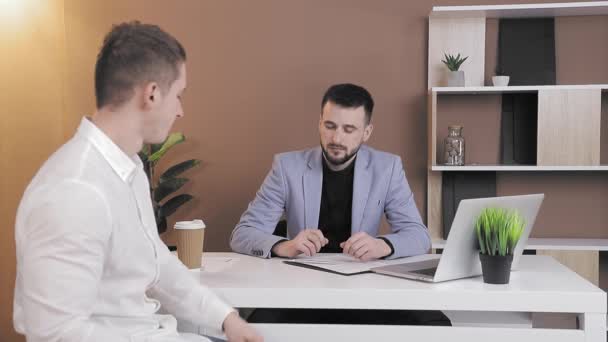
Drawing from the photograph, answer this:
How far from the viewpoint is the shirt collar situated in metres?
1.38

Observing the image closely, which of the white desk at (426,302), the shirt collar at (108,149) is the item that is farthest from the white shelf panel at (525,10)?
the shirt collar at (108,149)

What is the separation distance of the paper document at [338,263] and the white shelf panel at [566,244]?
1.37 m

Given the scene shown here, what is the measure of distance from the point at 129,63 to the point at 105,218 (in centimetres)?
34

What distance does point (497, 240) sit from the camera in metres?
1.86

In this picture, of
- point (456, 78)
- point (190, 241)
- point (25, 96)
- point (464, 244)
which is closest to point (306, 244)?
point (190, 241)

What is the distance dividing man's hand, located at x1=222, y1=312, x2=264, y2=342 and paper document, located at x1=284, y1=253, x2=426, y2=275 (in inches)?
17.1

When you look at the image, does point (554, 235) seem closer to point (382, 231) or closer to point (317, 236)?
point (382, 231)

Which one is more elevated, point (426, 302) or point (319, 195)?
point (319, 195)

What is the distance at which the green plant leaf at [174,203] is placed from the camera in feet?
12.4

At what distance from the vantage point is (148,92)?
4.71ft

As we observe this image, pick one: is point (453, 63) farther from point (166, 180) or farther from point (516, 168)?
point (166, 180)

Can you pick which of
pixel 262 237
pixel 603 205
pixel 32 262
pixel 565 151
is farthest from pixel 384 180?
pixel 32 262

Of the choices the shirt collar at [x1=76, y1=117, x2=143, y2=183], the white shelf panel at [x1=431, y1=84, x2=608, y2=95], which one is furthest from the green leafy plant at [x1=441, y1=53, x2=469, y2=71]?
the shirt collar at [x1=76, y1=117, x2=143, y2=183]

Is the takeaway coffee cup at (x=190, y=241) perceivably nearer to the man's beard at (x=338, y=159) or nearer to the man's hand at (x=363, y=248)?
the man's hand at (x=363, y=248)
